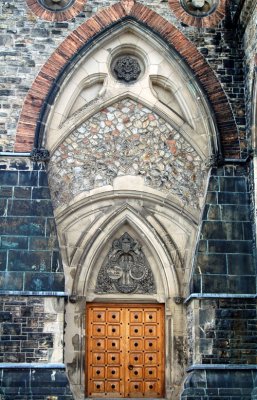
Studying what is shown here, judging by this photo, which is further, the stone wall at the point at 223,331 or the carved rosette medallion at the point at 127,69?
the carved rosette medallion at the point at 127,69

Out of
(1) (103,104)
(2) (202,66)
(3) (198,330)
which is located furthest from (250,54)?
(3) (198,330)

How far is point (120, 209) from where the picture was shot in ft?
44.8

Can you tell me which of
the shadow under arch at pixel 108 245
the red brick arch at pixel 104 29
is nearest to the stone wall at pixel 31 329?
the shadow under arch at pixel 108 245

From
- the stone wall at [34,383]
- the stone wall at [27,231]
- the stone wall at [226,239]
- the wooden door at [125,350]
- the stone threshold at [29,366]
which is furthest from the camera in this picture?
the wooden door at [125,350]

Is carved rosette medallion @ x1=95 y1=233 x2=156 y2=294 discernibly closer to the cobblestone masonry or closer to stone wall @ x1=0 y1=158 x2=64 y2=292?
stone wall @ x1=0 y1=158 x2=64 y2=292

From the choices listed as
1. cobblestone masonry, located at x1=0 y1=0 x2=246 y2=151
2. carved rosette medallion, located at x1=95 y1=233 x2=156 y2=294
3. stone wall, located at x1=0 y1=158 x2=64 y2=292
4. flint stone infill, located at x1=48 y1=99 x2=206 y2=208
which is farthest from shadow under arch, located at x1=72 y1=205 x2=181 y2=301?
cobblestone masonry, located at x1=0 y1=0 x2=246 y2=151

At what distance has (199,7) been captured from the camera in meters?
14.5

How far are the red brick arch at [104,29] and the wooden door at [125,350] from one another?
3.14 m

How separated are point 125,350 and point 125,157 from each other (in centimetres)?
339

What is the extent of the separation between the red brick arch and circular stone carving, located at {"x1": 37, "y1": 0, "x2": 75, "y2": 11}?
1.70 feet

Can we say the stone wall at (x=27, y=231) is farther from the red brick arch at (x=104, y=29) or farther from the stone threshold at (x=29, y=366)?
the stone threshold at (x=29, y=366)

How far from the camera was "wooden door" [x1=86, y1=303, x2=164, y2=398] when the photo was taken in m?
13.1

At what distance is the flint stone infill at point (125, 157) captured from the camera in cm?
1370

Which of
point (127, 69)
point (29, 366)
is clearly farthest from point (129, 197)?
point (29, 366)
